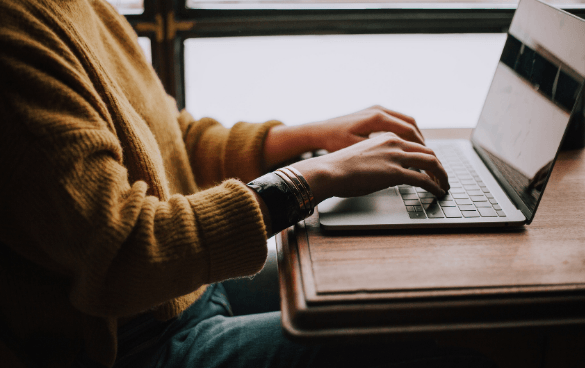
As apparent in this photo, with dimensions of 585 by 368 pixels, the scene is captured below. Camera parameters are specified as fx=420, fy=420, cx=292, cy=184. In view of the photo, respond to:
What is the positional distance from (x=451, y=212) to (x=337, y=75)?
38.7 inches

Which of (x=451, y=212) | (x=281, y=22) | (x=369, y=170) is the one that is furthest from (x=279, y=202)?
(x=281, y=22)

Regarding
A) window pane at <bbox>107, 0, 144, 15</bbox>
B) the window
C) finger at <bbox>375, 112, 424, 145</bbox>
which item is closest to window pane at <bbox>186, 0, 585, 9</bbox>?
the window

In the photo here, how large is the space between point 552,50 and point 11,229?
873 mm

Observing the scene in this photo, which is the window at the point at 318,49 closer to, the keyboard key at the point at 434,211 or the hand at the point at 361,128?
the hand at the point at 361,128

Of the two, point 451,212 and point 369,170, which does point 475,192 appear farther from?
point 369,170

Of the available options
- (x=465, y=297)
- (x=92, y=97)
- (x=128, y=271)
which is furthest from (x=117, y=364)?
(x=465, y=297)

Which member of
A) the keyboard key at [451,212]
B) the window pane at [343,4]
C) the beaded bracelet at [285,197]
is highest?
the window pane at [343,4]

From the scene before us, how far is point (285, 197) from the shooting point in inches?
24.6

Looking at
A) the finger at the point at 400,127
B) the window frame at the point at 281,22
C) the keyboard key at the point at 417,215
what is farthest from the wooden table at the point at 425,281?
the window frame at the point at 281,22

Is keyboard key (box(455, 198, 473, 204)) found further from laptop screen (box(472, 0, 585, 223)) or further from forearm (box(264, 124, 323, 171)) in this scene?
forearm (box(264, 124, 323, 171))

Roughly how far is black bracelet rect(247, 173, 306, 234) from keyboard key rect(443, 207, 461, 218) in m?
0.23

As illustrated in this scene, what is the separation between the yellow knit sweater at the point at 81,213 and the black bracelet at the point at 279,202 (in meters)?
0.04

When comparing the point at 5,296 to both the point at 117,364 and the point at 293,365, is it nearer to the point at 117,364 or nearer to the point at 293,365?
the point at 117,364

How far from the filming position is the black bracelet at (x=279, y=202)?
616mm
